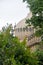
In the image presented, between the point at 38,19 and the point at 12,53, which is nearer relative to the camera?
the point at 12,53

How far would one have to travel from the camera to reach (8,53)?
910 centimetres

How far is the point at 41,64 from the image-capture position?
10031 mm

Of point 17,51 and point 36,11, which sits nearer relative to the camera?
point 17,51

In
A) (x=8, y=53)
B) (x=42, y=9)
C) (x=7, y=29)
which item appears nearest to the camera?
(x=8, y=53)

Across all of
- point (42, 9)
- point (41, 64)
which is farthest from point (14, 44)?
point (42, 9)

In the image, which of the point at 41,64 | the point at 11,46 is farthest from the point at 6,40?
the point at 41,64

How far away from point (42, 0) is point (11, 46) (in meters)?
3.13

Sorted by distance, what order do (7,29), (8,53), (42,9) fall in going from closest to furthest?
(8,53) < (7,29) < (42,9)

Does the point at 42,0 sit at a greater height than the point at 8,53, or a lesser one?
greater

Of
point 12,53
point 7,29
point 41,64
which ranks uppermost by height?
point 7,29

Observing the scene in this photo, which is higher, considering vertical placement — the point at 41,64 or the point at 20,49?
the point at 20,49

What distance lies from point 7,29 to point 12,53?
40.9 inches

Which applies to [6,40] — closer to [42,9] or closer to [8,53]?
[8,53]

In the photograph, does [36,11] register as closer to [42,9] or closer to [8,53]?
[42,9]
